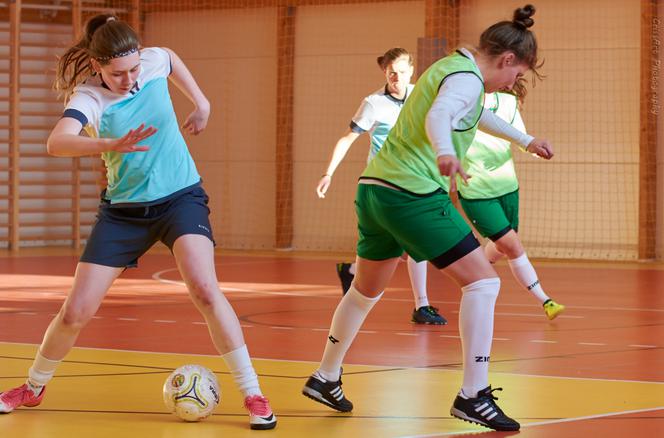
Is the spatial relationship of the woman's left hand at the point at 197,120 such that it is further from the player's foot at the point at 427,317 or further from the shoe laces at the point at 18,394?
the player's foot at the point at 427,317

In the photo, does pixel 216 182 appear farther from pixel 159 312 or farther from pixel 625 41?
pixel 159 312

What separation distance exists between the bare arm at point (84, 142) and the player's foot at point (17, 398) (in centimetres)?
105

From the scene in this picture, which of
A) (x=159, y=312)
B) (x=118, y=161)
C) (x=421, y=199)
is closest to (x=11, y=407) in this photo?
(x=118, y=161)

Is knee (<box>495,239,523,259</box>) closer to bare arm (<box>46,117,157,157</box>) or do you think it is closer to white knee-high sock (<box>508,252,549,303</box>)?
white knee-high sock (<box>508,252,549,303</box>)

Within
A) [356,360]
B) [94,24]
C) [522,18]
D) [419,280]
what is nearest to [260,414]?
[94,24]

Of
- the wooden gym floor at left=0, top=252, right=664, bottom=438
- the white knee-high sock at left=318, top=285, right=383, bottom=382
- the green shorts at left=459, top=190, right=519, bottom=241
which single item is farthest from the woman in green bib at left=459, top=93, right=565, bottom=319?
the white knee-high sock at left=318, top=285, right=383, bottom=382

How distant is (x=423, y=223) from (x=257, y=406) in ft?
3.00

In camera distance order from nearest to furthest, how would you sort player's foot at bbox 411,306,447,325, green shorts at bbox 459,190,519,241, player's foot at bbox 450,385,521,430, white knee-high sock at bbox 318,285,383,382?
player's foot at bbox 450,385,521,430 < white knee-high sock at bbox 318,285,383,382 < green shorts at bbox 459,190,519,241 < player's foot at bbox 411,306,447,325

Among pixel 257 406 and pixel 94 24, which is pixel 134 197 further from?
pixel 257 406

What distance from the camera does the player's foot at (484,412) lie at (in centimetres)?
441

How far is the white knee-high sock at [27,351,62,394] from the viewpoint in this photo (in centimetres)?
477

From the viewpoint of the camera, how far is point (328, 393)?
191 inches

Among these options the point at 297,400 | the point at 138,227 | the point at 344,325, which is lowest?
the point at 297,400

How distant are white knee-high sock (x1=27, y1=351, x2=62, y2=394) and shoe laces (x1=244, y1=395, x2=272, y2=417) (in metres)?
0.82
